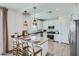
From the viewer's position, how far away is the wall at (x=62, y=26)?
177cm

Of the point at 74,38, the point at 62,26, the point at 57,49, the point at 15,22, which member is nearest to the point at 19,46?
the point at 15,22

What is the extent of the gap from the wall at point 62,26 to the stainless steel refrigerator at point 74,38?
7cm

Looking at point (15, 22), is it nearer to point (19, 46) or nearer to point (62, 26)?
point (19, 46)

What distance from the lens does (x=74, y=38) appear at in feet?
5.90

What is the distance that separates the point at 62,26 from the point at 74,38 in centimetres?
30

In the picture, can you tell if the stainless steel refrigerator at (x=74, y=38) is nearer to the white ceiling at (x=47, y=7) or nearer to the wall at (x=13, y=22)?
the white ceiling at (x=47, y=7)

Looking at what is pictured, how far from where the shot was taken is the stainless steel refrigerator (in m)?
1.75

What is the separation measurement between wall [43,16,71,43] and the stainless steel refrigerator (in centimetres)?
7

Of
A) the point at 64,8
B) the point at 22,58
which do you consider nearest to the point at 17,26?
the point at 22,58

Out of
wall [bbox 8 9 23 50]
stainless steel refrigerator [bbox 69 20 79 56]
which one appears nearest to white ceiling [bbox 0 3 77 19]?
wall [bbox 8 9 23 50]

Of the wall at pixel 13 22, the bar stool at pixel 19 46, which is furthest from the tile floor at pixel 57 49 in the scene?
the wall at pixel 13 22

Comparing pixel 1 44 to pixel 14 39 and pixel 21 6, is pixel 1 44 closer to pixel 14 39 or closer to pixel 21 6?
pixel 14 39

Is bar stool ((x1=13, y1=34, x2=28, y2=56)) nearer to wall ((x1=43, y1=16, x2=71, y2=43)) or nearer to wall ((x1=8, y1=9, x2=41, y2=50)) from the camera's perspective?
wall ((x1=8, y1=9, x2=41, y2=50))

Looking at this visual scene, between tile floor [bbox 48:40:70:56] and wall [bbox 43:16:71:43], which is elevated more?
wall [bbox 43:16:71:43]
